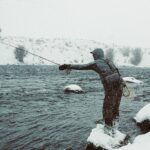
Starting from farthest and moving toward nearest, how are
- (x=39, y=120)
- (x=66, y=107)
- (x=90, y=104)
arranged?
(x=90, y=104), (x=66, y=107), (x=39, y=120)

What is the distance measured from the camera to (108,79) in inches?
358

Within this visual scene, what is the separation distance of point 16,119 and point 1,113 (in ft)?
6.85

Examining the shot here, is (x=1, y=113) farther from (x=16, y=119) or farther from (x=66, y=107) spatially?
(x=66, y=107)

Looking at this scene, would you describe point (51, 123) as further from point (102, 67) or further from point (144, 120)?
point (102, 67)

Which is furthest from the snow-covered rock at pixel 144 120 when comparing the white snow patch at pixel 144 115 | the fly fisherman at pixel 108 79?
the fly fisherman at pixel 108 79

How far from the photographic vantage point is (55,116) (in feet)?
53.5

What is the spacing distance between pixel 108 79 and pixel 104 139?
212 cm

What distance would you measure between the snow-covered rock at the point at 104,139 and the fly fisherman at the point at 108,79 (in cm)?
39

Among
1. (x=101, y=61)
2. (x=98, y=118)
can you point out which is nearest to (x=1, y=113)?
(x=98, y=118)

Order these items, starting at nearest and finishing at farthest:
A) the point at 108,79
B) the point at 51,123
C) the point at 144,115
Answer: the point at 108,79, the point at 144,115, the point at 51,123

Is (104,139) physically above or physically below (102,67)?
below

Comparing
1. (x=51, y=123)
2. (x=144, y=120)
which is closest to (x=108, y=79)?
(x=144, y=120)

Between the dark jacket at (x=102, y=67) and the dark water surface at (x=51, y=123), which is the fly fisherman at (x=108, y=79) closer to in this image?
the dark jacket at (x=102, y=67)

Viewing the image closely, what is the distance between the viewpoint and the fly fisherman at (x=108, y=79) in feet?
30.0
